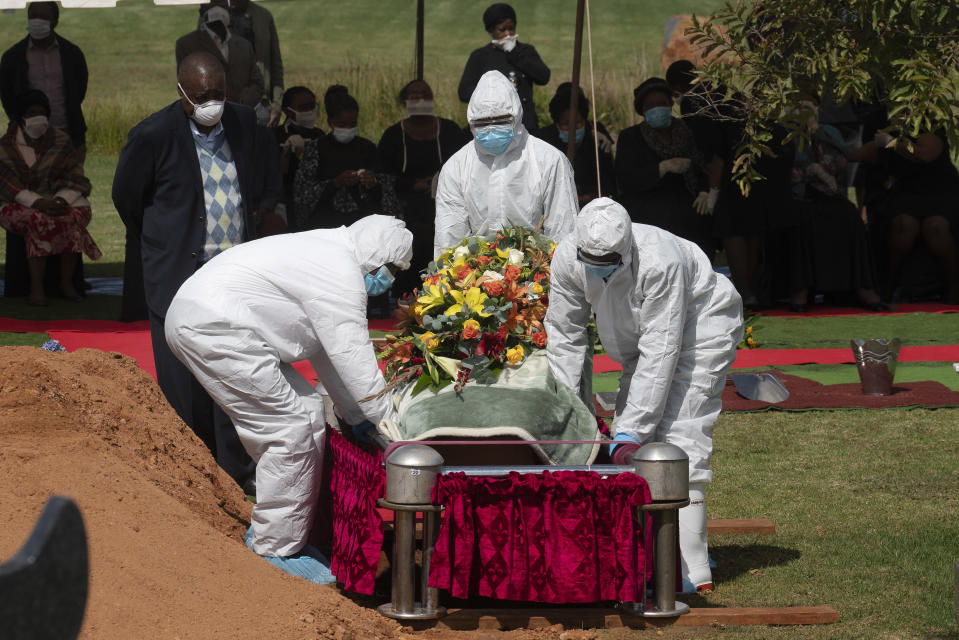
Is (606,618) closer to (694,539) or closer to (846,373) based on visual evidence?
(694,539)

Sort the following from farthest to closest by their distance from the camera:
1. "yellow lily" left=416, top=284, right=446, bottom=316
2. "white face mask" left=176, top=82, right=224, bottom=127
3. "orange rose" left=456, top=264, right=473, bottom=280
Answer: "white face mask" left=176, top=82, right=224, bottom=127 < "orange rose" left=456, top=264, right=473, bottom=280 < "yellow lily" left=416, top=284, right=446, bottom=316

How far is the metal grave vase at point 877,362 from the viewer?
827 cm

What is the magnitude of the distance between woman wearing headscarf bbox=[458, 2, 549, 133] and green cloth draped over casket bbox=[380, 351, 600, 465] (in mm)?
6005

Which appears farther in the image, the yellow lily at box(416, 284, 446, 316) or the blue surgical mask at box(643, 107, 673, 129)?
the blue surgical mask at box(643, 107, 673, 129)

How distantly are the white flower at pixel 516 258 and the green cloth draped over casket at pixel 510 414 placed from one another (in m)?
0.62

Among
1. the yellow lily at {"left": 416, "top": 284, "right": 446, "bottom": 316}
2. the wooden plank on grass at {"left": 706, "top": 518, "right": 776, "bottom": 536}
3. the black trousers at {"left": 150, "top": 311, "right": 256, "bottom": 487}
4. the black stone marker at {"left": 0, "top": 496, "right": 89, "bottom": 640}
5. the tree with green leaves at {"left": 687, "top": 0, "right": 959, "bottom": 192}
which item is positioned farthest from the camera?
the tree with green leaves at {"left": 687, "top": 0, "right": 959, "bottom": 192}

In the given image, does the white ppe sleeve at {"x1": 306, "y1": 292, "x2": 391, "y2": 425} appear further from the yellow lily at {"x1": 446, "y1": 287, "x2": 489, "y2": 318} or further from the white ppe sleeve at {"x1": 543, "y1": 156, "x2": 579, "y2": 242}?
Answer: the white ppe sleeve at {"x1": 543, "y1": 156, "x2": 579, "y2": 242}

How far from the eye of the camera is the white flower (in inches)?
229

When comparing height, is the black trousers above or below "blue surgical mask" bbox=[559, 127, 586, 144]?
below

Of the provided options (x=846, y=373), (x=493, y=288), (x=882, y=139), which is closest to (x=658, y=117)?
(x=882, y=139)

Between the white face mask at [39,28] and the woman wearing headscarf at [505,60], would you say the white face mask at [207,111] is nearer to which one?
the woman wearing headscarf at [505,60]

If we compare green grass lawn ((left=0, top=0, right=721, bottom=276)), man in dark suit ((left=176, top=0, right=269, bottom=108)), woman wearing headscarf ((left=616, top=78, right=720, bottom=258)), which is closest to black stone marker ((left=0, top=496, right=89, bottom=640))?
man in dark suit ((left=176, top=0, right=269, bottom=108))

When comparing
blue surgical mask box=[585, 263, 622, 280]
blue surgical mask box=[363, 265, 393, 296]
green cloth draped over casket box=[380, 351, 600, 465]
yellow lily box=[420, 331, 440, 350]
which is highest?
blue surgical mask box=[585, 263, 622, 280]

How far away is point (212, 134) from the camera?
647 centimetres
